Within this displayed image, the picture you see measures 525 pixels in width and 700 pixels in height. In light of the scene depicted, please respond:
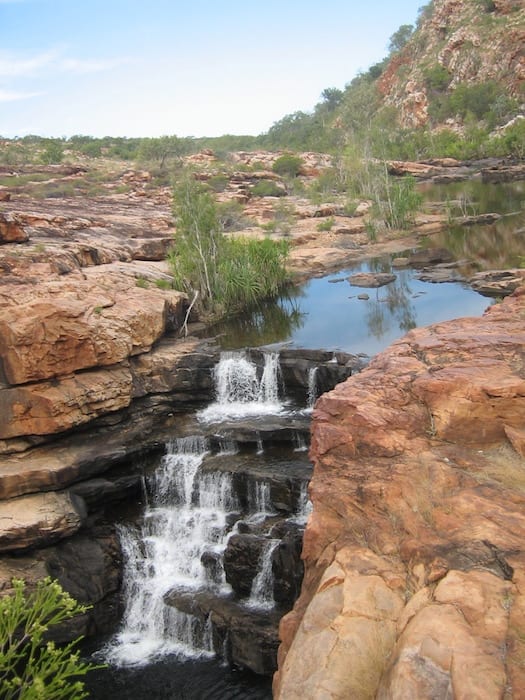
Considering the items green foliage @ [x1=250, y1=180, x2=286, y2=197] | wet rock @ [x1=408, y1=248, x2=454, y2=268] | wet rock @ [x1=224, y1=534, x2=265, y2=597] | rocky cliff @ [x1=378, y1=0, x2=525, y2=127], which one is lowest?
wet rock @ [x1=224, y1=534, x2=265, y2=597]

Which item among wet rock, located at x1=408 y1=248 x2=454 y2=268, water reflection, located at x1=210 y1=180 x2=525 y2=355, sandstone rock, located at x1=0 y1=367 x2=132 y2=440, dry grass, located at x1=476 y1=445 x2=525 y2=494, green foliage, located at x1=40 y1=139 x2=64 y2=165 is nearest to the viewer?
dry grass, located at x1=476 y1=445 x2=525 y2=494

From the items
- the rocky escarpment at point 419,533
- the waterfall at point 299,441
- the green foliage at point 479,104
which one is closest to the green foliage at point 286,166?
the green foliage at point 479,104

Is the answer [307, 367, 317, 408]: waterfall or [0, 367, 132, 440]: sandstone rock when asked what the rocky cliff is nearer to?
[307, 367, 317, 408]: waterfall

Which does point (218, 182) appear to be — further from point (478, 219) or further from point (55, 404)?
point (55, 404)

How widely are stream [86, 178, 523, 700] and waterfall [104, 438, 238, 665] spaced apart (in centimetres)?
3

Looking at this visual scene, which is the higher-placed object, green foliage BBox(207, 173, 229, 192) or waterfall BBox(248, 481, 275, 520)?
green foliage BBox(207, 173, 229, 192)

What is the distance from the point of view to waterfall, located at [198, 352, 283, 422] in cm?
1814

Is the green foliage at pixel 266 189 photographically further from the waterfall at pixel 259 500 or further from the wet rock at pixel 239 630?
the wet rock at pixel 239 630

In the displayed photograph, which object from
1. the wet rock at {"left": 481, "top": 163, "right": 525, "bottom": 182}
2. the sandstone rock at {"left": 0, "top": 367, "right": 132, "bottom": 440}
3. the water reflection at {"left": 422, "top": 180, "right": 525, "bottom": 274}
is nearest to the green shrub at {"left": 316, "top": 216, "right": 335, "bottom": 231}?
the water reflection at {"left": 422, "top": 180, "right": 525, "bottom": 274}

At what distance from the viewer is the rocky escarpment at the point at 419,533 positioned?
18.4 ft

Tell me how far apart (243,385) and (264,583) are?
7.51 metres

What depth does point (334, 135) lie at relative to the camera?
79.1 m

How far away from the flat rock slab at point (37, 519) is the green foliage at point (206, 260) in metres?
11.9

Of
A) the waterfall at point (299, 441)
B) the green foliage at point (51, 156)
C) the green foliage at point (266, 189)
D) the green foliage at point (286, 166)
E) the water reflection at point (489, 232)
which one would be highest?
the green foliage at point (51, 156)
